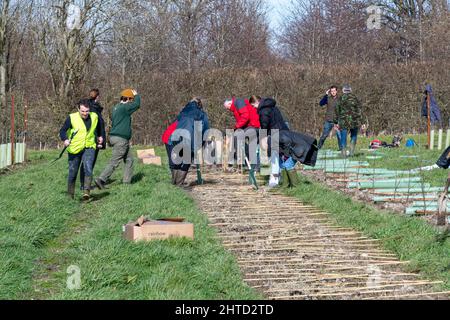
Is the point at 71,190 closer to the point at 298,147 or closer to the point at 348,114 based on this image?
the point at 298,147

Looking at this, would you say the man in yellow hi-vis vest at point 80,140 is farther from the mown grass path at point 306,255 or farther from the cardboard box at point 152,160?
the cardboard box at point 152,160

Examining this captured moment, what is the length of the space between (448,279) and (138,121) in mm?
21065

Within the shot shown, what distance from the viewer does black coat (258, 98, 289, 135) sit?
46.9 feet

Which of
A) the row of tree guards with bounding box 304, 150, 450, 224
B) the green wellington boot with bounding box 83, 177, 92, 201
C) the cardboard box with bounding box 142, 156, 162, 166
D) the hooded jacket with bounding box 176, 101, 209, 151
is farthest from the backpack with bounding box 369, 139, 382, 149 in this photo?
the green wellington boot with bounding box 83, 177, 92, 201

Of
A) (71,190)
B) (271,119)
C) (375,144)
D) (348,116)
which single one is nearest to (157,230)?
(71,190)

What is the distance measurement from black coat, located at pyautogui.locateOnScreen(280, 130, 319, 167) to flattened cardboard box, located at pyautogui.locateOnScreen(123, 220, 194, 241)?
532 cm

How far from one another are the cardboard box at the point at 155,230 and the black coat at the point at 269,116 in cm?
560

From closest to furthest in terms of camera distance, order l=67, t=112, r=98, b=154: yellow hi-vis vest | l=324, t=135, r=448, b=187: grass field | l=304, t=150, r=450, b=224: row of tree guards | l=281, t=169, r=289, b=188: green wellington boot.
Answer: l=304, t=150, r=450, b=224: row of tree guards, l=67, t=112, r=98, b=154: yellow hi-vis vest, l=281, t=169, r=289, b=188: green wellington boot, l=324, t=135, r=448, b=187: grass field

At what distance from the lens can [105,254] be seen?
785cm

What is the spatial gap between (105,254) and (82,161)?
565 centimetres

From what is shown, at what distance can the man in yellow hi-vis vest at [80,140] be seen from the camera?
42.7ft

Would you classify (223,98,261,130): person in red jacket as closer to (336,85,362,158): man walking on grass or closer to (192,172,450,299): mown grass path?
(192,172,450,299): mown grass path

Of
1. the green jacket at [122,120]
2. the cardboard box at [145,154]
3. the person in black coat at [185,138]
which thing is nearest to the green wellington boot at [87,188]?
the green jacket at [122,120]
